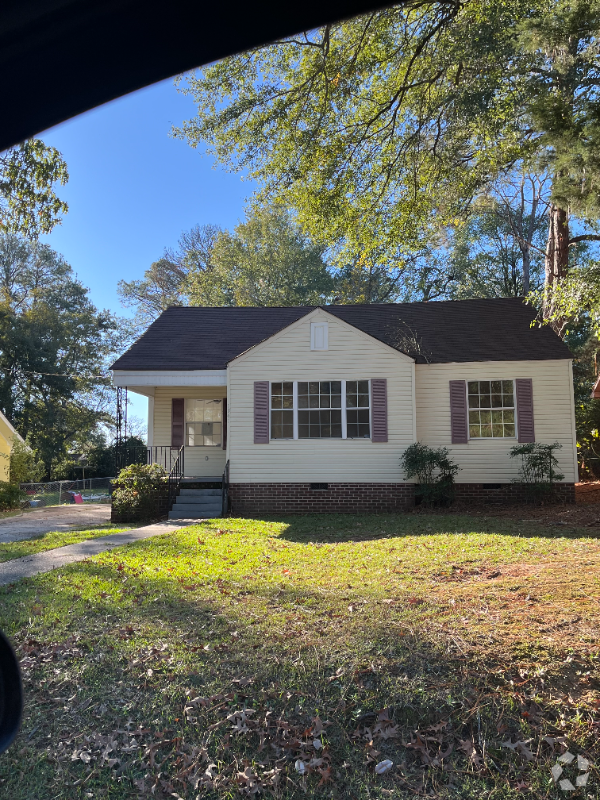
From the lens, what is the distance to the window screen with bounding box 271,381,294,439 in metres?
14.1

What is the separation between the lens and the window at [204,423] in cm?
1631

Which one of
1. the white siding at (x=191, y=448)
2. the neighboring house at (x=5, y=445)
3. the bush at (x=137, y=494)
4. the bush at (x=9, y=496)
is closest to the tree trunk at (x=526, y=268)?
the white siding at (x=191, y=448)

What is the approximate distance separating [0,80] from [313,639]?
4.01m

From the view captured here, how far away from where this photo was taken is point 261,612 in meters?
5.10

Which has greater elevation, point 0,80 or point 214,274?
point 214,274

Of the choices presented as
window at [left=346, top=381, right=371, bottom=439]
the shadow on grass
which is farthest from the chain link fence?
the shadow on grass

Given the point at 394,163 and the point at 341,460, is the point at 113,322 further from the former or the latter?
the point at 394,163

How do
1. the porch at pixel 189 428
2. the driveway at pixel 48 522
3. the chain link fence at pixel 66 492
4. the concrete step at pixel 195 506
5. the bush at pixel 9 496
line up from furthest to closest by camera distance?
the chain link fence at pixel 66 492, the bush at pixel 9 496, the porch at pixel 189 428, the concrete step at pixel 195 506, the driveway at pixel 48 522

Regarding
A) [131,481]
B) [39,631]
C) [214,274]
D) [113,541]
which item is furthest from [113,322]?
[39,631]

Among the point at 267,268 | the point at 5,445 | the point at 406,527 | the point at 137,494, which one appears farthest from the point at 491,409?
the point at 267,268

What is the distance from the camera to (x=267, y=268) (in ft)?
103

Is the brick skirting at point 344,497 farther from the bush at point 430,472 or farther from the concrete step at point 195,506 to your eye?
the concrete step at point 195,506

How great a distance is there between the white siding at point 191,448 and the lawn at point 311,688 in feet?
33.1

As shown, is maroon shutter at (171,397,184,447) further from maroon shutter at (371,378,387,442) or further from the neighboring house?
the neighboring house
